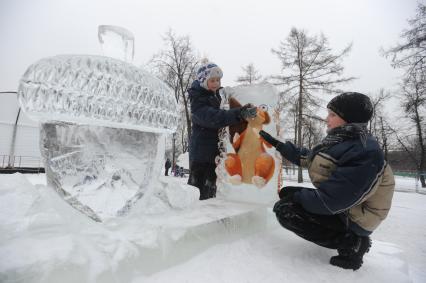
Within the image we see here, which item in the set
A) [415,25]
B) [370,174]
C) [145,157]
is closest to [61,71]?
[145,157]

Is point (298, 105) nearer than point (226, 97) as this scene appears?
No

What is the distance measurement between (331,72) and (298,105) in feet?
6.90

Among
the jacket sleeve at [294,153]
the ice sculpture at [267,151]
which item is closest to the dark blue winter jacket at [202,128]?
the ice sculpture at [267,151]

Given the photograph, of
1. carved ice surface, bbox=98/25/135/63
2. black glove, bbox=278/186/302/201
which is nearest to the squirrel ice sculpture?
black glove, bbox=278/186/302/201

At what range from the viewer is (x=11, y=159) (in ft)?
43.3

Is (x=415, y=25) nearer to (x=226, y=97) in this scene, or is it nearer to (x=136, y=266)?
(x=226, y=97)

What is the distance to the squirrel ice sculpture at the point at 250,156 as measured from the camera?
1.93 m

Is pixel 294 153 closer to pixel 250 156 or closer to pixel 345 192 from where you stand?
pixel 250 156

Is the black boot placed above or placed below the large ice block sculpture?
below

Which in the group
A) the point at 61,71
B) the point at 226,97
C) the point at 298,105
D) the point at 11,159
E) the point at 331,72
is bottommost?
the point at 11,159

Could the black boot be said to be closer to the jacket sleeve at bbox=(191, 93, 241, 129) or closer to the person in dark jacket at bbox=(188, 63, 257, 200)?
the jacket sleeve at bbox=(191, 93, 241, 129)

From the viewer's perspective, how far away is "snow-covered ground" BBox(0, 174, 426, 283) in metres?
0.76

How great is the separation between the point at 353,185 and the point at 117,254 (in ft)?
2.99

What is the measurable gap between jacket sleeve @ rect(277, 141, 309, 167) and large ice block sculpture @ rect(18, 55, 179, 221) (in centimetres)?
74
